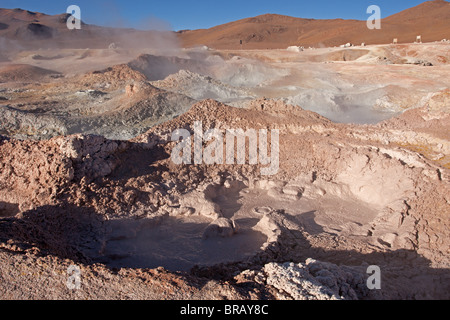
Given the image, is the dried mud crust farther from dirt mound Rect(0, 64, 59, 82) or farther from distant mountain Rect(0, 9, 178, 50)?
distant mountain Rect(0, 9, 178, 50)

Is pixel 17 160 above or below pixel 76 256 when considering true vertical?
above

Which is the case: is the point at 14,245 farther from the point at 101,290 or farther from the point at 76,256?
the point at 101,290

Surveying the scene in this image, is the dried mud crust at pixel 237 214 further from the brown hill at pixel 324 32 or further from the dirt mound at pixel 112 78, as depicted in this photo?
the brown hill at pixel 324 32

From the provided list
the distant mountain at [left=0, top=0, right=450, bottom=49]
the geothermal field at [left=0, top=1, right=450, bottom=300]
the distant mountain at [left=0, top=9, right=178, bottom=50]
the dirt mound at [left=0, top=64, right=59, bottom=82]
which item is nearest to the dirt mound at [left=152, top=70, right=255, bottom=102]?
the geothermal field at [left=0, top=1, right=450, bottom=300]

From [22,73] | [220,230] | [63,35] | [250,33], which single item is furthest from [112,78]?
[250,33]

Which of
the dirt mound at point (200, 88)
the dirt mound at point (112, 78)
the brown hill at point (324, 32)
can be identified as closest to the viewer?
the dirt mound at point (200, 88)

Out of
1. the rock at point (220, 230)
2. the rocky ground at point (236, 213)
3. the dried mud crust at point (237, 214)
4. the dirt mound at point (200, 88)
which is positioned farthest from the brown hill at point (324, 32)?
the rock at point (220, 230)

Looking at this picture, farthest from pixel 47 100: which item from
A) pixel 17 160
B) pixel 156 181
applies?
pixel 156 181
